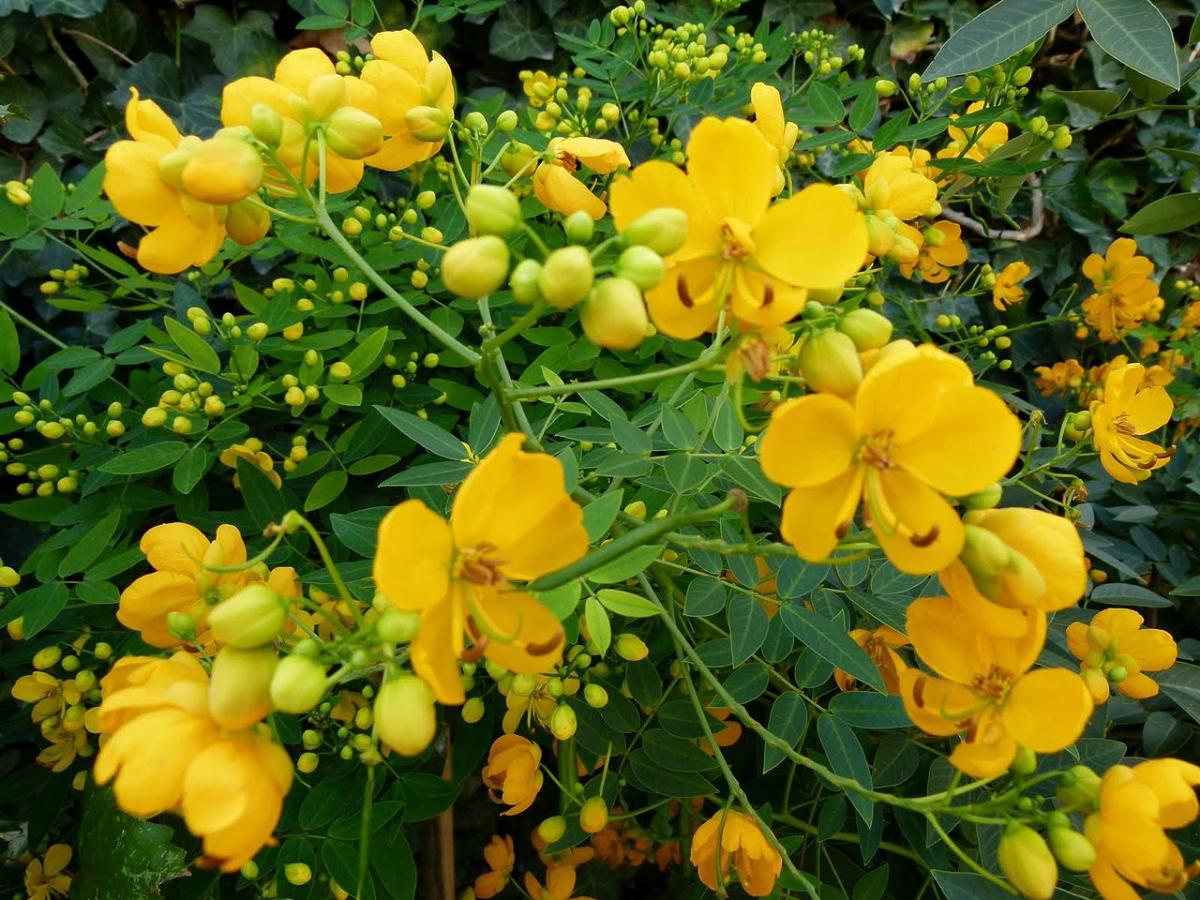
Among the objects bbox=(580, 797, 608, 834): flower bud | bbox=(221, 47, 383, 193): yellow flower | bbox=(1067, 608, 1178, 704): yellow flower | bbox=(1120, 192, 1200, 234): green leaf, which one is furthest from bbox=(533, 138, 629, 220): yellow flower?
bbox=(1120, 192, 1200, 234): green leaf

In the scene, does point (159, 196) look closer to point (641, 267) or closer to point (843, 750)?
point (641, 267)

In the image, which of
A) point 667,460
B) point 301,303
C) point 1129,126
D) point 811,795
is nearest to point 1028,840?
point 667,460

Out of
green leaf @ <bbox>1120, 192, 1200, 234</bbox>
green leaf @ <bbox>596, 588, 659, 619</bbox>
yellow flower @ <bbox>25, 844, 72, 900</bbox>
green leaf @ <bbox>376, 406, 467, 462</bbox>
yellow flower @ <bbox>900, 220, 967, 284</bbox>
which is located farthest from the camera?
yellow flower @ <bbox>900, 220, 967, 284</bbox>

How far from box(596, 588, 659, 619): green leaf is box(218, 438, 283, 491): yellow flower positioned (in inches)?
23.4

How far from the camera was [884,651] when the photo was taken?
137cm

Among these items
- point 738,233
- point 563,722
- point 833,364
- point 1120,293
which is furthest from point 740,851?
point 1120,293

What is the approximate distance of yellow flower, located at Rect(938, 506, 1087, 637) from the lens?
77 centimetres

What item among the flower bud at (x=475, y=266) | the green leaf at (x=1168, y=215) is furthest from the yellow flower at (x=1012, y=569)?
the green leaf at (x=1168, y=215)

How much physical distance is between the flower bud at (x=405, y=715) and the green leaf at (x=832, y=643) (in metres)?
0.57

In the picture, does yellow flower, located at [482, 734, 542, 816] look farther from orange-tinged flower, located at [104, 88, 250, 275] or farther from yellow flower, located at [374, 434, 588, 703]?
orange-tinged flower, located at [104, 88, 250, 275]

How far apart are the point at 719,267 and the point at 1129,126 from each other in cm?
252

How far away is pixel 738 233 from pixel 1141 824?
2.21 ft

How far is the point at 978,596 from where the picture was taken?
84cm

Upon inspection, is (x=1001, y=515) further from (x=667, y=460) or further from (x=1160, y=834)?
(x=667, y=460)
